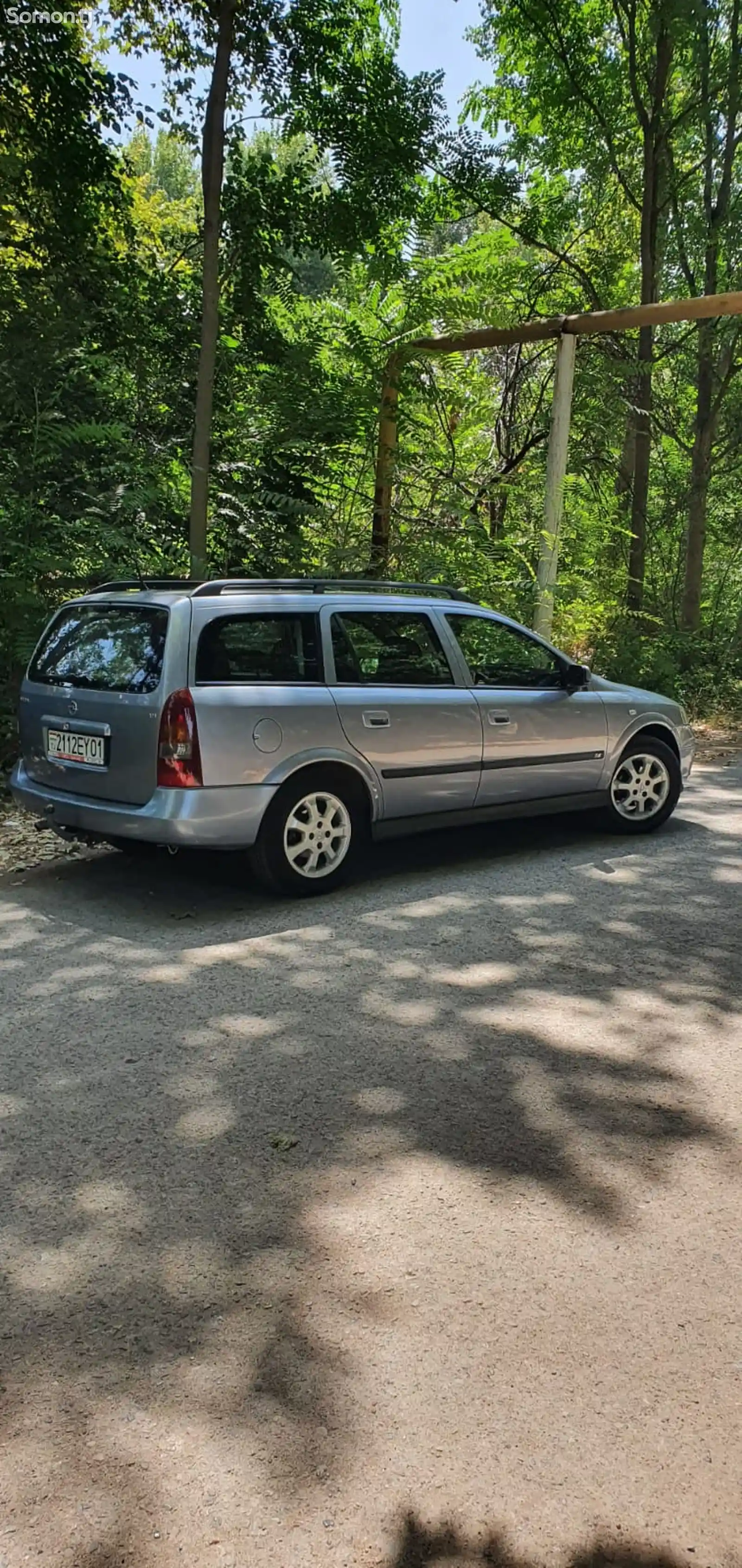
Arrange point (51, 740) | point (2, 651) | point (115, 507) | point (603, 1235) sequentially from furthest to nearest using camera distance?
point (115, 507)
point (2, 651)
point (51, 740)
point (603, 1235)

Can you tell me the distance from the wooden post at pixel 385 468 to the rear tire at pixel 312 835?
20.7ft

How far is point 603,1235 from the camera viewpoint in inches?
112

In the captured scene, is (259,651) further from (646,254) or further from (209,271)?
(646,254)

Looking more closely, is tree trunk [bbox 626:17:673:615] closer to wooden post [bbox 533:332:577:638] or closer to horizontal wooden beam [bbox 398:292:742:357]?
wooden post [bbox 533:332:577:638]

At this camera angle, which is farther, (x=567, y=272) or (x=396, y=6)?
(x=567, y=272)

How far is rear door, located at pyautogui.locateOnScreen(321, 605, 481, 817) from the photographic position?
6102mm

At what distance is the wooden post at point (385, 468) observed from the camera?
1131 centimetres

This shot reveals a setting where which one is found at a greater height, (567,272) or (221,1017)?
(567,272)

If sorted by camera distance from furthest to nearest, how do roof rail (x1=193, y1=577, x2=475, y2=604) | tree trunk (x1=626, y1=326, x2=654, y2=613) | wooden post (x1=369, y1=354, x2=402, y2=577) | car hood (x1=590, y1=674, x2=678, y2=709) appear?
tree trunk (x1=626, y1=326, x2=654, y2=613) < wooden post (x1=369, y1=354, x2=402, y2=577) < car hood (x1=590, y1=674, x2=678, y2=709) < roof rail (x1=193, y1=577, x2=475, y2=604)

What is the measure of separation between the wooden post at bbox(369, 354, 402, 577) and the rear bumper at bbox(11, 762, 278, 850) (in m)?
6.76

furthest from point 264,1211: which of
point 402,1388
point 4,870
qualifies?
point 4,870

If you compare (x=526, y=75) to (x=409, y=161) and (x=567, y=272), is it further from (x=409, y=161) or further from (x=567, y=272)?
(x=409, y=161)

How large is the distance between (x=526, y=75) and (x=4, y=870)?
15669 mm

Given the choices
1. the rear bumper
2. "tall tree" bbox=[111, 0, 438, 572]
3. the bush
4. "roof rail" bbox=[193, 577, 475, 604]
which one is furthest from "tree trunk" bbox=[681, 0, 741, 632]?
the rear bumper
